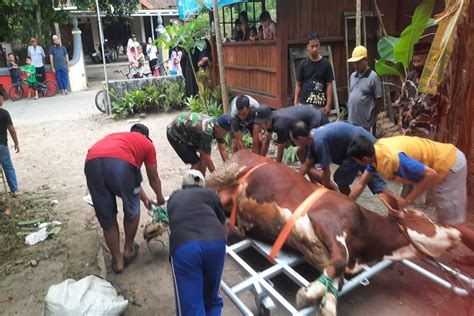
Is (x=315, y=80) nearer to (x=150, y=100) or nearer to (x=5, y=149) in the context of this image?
(x=5, y=149)

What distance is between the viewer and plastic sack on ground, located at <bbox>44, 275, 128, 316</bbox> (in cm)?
259

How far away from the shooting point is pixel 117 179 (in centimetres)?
339

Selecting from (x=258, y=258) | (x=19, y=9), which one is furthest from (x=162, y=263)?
(x=19, y=9)

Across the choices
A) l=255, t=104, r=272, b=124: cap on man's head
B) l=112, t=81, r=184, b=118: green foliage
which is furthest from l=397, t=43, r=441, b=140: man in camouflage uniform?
l=112, t=81, r=184, b=118: green foliage

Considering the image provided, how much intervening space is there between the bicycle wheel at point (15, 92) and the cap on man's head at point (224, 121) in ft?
41.3

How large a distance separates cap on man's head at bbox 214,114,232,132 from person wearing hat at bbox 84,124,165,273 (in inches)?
40.0

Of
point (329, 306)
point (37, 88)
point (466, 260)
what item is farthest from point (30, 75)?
point (466, 260)

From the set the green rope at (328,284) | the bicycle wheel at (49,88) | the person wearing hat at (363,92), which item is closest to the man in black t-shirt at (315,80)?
the person wearing hat at (363,92)

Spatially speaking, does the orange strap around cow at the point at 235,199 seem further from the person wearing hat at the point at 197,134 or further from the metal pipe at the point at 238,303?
the person wearing hat at the point at 197,134

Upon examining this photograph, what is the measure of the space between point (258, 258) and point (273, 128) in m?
1.55

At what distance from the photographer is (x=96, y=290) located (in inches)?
109

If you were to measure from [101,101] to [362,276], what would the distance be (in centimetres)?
1017

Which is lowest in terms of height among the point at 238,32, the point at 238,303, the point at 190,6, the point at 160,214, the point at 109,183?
the point at 238,303

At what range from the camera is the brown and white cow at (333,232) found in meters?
2.73
